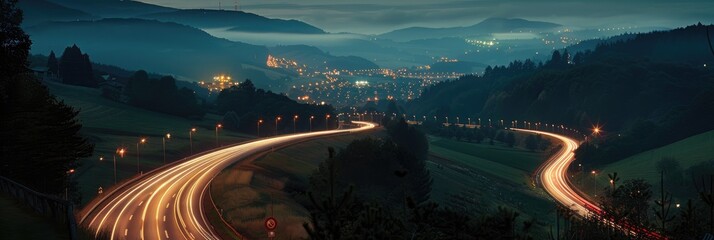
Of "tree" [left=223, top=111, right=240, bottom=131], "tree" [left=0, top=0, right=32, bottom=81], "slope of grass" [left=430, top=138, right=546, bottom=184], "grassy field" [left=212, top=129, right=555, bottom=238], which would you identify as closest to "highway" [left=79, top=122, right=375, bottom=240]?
"grassy field" [left=212, top=129, right=555, bottom=238]

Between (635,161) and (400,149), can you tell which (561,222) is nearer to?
(400,149)

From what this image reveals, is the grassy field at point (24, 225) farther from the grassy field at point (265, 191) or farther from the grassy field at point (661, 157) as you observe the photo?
the grassy field at point (661, 157)

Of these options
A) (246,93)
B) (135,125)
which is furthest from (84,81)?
(135,125)

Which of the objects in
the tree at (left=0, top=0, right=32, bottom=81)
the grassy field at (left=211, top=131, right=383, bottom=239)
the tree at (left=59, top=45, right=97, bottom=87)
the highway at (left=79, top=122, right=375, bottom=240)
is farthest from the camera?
the tree at (left=59, top=45, right=97, bottom=87)

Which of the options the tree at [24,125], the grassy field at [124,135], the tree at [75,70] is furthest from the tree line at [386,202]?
the tree at [75,70]

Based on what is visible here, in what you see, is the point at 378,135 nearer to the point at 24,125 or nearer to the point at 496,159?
the point at 496,159

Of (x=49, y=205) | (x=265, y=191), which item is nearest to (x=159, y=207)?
(x=265, y=191)

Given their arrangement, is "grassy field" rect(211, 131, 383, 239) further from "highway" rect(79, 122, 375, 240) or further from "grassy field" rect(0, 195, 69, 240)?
"grassy field" rect(0, 195, 69, 240)
